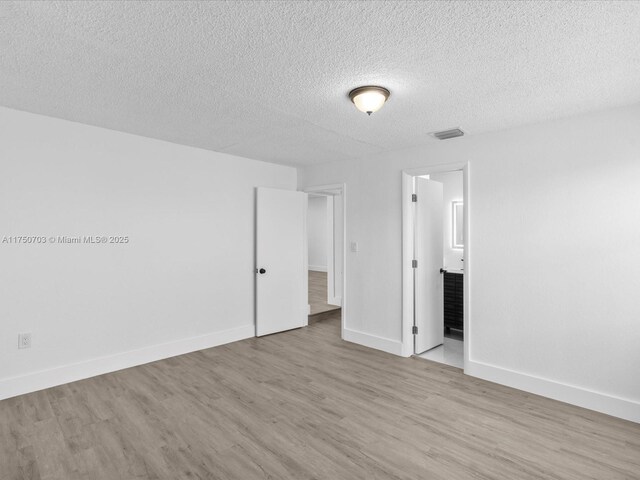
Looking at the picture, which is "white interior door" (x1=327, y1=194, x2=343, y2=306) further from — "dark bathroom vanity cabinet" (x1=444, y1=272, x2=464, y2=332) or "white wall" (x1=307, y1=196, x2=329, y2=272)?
"white wall" (x1=307, y1=196, x2=329, y2=272)

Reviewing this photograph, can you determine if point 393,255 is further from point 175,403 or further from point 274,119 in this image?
point 175,403

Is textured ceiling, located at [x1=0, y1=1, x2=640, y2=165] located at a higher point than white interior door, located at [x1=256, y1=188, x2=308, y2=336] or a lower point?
higher

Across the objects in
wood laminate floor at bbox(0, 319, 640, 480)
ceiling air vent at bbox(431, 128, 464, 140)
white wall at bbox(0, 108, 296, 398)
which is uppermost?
ceiling air vent at bbox(431, 128, 464, 140)

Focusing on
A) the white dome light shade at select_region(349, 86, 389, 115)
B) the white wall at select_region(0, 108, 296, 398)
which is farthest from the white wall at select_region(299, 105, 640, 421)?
the white wall at select_region(0, 108, 296, 398)

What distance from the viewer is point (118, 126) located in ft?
11.1

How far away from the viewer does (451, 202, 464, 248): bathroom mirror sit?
5.24 m

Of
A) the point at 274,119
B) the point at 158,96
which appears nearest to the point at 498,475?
the point at 274,119

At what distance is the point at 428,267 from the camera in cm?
424

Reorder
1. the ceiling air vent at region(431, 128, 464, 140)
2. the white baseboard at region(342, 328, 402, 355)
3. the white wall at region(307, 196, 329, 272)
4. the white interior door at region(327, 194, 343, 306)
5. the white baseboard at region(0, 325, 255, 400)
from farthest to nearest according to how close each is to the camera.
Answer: the white wall at region(307, 196, 329, 272) < the white interior door at region(327, 194, 343, 306) < the white baseboard at region(342, 328, 402, 355) < the ceiling air vent at region(431, 128, 464, 140) < the white baseboard at region(0, 325, 255, 400)

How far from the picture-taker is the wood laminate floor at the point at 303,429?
209 centimetres

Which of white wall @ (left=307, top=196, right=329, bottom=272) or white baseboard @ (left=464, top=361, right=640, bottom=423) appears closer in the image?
white baseboard @ (left=464, top=361, right=640, bottom=423)

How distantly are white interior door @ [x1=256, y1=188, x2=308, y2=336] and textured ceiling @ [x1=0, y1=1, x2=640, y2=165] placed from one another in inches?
68.8

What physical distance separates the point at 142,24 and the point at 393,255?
3246 mm

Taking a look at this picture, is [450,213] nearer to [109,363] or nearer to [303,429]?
[303,429]
